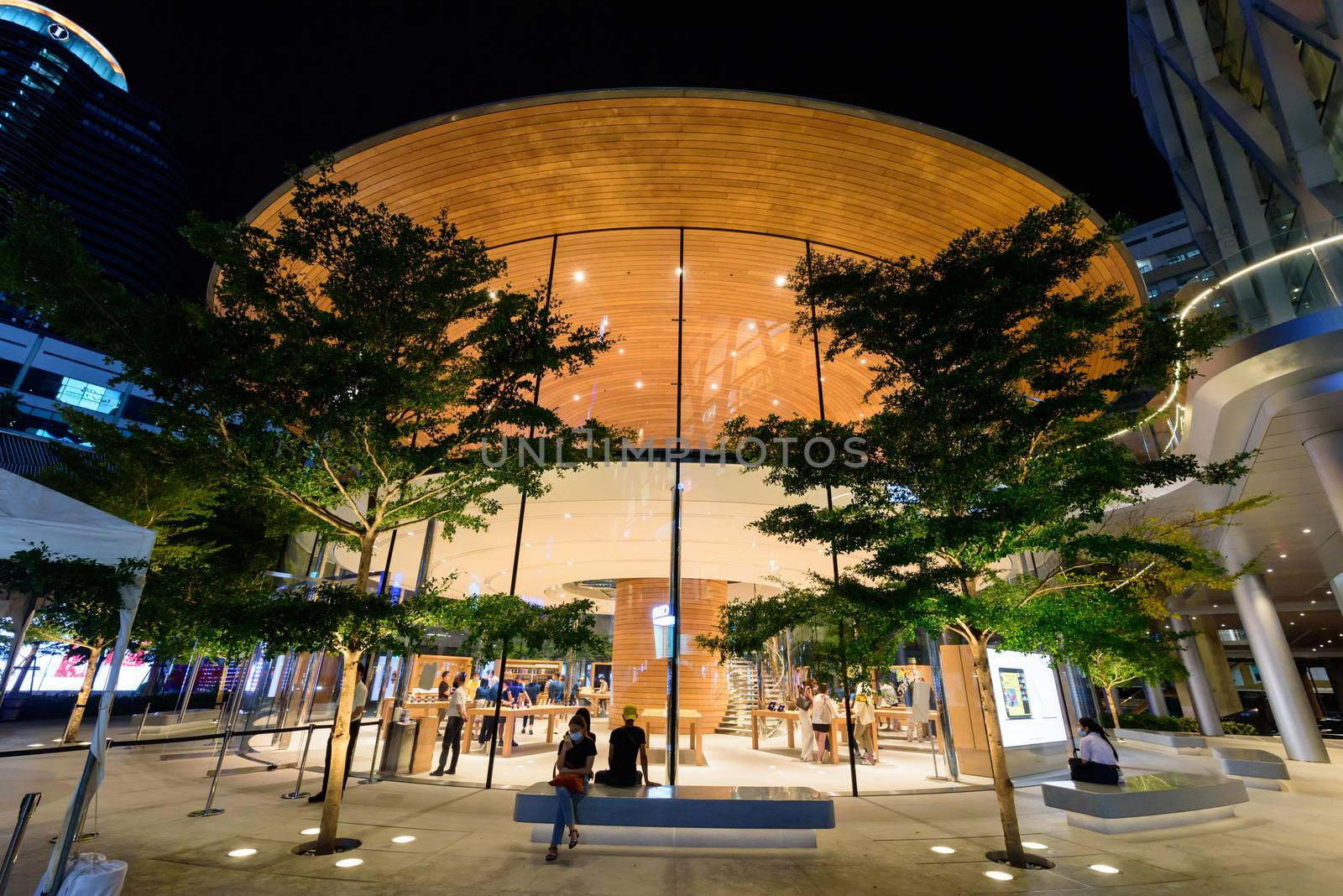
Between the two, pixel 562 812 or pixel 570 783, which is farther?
pixel 570 783

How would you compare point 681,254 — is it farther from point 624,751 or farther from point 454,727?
point 454,727

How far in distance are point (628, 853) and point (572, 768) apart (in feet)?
3.02

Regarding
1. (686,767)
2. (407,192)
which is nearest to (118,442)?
(407,192)

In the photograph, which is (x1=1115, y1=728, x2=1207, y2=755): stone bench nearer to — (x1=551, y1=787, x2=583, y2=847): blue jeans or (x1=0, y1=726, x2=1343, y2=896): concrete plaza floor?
(x1=0, y1=726, x2=1343, y2=896): concrete plaza floor

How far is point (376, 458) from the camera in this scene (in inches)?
226

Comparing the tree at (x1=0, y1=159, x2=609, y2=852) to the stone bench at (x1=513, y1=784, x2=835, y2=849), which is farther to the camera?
the stone bench at (x1=513, y1=784, x2=835, y2=849)

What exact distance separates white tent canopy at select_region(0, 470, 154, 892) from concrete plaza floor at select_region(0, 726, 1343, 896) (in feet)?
4.07

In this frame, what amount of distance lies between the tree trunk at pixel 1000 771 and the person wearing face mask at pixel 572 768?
12.8 feet

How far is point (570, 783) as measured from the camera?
5.26 m

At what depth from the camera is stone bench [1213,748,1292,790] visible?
8.95 meters

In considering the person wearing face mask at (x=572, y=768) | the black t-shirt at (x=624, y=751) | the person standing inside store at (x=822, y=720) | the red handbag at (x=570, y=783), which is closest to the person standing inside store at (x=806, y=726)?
the person standing inside store at (x=822, y=720)

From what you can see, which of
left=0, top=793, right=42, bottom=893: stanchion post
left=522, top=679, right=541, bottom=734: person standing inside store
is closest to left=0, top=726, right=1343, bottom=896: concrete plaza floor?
left=0, top=793, right=42, bottom=893: stanchion post

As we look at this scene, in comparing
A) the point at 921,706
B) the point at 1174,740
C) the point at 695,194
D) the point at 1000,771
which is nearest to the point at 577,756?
the point at 1000,771

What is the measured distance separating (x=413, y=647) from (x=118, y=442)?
12.9 ft
